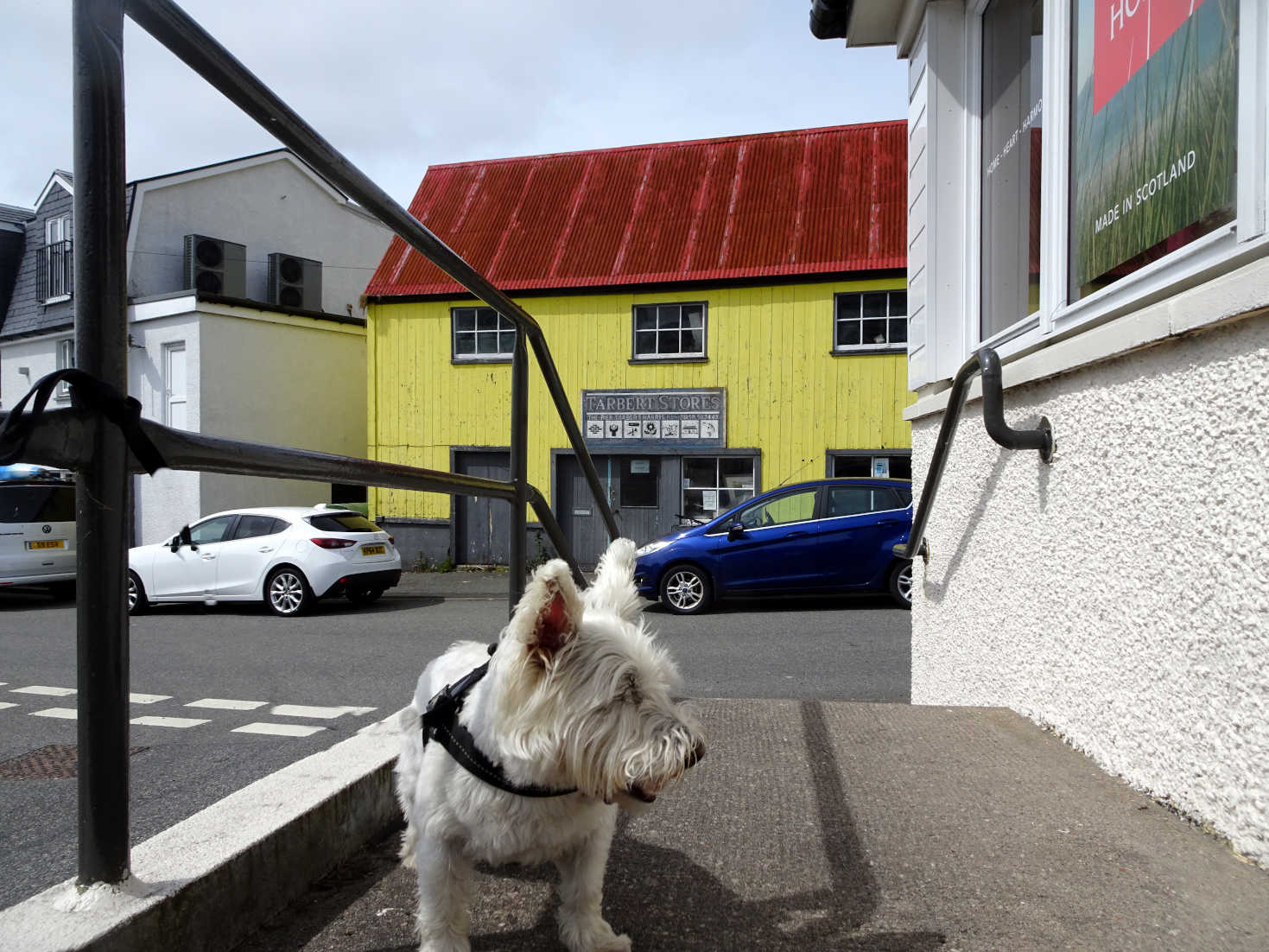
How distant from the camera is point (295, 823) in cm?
220

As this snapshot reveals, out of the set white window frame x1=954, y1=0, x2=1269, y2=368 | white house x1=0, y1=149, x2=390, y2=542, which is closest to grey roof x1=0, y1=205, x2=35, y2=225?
white house x1=0, y1=149, x2=390, y2=542

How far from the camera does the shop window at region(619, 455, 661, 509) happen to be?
17641 mm

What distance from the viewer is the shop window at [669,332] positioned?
1742 centimetres

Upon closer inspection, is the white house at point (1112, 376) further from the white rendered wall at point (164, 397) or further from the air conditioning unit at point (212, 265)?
the air conditioning unit at point (212, 265)

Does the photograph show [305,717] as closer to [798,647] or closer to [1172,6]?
[798,647]

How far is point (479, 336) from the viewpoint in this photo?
1848cm

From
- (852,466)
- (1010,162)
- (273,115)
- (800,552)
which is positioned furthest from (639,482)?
(273,115)

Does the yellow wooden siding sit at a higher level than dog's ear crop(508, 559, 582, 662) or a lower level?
higher

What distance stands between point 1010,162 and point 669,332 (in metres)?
13.0

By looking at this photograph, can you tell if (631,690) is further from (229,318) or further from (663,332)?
(229,318)

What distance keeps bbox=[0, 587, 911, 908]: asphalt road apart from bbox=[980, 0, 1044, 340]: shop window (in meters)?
3.49

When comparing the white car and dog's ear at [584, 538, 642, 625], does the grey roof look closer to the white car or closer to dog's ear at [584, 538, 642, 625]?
the white car

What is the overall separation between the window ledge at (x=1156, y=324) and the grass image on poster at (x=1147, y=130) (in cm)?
33

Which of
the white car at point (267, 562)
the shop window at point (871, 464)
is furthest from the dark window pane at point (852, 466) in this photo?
the white car at point (267, 562)
